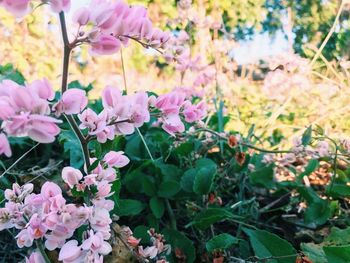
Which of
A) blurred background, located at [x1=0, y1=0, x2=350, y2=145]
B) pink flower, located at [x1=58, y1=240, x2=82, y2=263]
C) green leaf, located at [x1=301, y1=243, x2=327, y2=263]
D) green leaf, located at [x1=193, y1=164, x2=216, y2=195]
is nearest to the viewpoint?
pink flower, located at [x1=58, y1=240, x2=82, y2=263]

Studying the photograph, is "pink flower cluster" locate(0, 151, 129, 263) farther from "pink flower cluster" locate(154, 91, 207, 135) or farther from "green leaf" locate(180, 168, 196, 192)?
"green leaf" locate(180, 168, 196, 192)

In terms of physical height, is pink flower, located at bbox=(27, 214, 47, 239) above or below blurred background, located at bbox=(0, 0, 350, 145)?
above

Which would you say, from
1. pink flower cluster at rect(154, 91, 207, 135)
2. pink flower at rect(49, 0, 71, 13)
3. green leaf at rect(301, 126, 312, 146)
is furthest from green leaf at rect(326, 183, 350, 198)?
pink flower at rect(49, 0, 71, 13)

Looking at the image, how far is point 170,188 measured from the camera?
3.28 ft

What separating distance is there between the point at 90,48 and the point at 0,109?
0.14 m

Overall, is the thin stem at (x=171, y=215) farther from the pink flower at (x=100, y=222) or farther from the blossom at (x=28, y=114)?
the blossom at (x=28, y=114)

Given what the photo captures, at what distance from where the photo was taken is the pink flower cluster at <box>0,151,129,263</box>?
22.4 inches

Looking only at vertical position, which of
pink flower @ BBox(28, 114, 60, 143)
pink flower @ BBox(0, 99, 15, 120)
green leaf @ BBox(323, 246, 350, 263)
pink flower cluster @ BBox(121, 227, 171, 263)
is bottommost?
pink flower cluster @ BBox(121, 227, 171, 263)

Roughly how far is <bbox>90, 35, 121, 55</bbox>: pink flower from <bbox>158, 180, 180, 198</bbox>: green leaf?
0.49m

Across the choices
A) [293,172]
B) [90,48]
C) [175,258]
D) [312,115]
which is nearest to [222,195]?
[293,172]

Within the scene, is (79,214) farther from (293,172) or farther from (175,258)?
(293,172)

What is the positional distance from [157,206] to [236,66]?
2.05 meters

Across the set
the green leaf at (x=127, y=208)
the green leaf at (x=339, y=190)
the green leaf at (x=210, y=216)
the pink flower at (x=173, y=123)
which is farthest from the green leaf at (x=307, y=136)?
the pink flower at (x=173, y=123)

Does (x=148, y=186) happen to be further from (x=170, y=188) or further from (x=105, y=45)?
(x=105, y=45)
